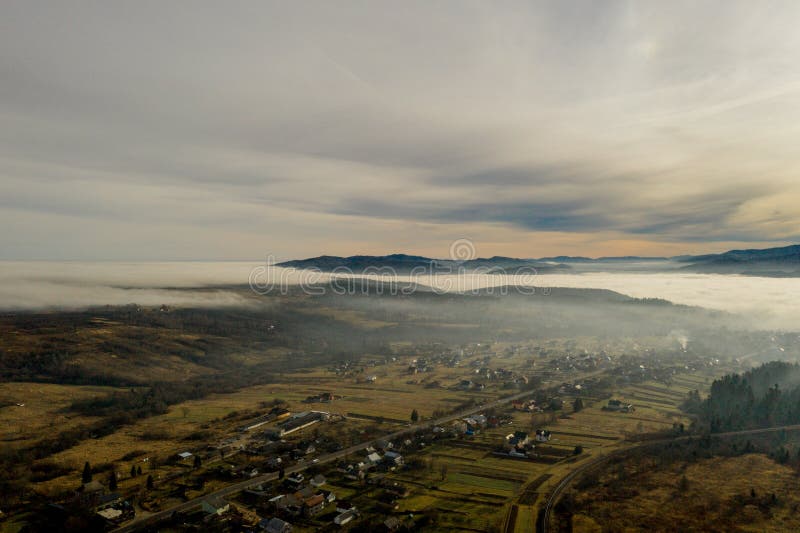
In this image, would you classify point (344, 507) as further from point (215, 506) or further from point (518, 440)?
point (518, 440)

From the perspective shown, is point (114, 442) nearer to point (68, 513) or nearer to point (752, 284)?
point (68, 513)

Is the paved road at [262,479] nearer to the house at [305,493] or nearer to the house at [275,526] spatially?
the house at [305,493]

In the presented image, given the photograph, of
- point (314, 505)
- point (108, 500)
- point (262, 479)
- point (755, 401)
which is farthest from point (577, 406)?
point (108, 500)

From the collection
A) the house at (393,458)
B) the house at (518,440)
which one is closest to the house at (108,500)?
the house at (393,458)

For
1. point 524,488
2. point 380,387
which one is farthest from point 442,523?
point 380,387

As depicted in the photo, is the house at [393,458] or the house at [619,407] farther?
the house at [619,407]
